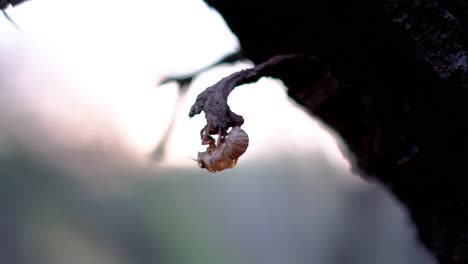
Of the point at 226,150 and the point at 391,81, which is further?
the point at 391,81

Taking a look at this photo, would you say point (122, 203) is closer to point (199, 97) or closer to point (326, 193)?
point (326, 193)

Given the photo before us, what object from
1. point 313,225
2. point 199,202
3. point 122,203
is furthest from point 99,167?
point 313,225

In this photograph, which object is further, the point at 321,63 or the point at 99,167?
the point at 99,167
